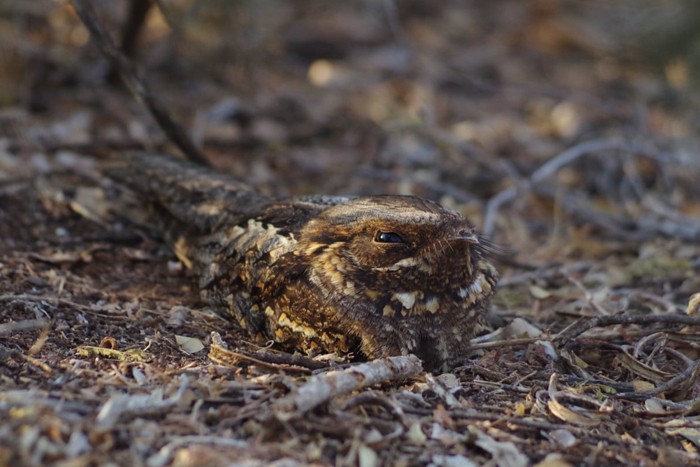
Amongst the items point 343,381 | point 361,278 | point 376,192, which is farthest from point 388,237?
point 376,192

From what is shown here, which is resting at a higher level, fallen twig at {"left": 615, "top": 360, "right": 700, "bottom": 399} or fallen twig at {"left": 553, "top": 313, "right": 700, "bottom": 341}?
fallen twig at {"left": 553, "top": 313, "right": 700, "bottom": 341}

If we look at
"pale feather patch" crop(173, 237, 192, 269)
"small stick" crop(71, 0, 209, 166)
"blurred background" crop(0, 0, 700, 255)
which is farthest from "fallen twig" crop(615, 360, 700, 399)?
"small stick" crop(71, 0, 209, 166)

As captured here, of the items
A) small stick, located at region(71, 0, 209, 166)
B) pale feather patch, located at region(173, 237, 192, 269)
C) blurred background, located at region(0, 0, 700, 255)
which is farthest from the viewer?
blurred background, located at region(0, 0, 700, 255)

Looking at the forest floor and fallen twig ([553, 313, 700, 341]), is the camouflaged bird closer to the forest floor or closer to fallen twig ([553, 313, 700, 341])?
the forest floor

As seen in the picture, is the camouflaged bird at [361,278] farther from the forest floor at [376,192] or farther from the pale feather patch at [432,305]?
the forest floor at [376,192]

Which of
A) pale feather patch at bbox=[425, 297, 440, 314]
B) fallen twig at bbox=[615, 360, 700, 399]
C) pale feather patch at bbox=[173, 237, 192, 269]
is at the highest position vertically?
pale feather patch at bbox=[173, 237, 192, 269]

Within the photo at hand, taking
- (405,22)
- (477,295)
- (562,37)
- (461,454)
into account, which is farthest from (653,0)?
(461,454)

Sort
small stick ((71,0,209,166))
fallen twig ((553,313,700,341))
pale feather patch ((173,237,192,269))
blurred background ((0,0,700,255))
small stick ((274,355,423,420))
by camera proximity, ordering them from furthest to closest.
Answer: blurred background ((0,0,700,255)), small stick ((71,0,209,166)), pale feather patch ((173,237,192,269)), fallen twig ((553,313,700,341)), small stick ((274,355,423,420))

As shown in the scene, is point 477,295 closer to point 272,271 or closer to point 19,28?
point 272,271

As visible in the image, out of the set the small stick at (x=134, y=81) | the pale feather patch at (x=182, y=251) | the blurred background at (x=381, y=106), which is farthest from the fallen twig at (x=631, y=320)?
the small stick at (x=134, y=81)
